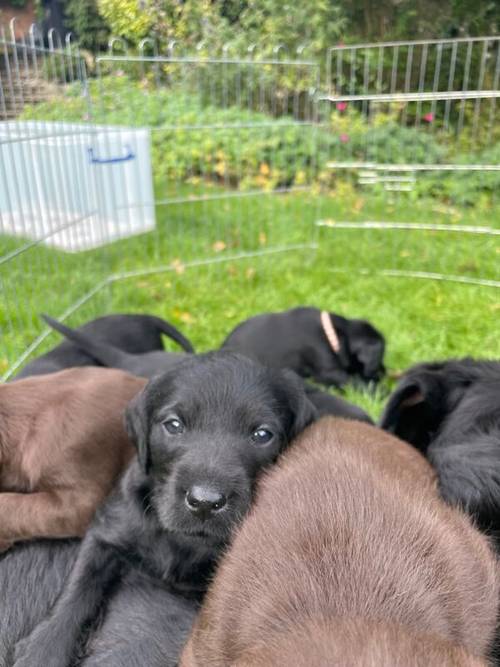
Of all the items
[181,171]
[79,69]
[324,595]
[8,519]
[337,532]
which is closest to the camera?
[324,595]

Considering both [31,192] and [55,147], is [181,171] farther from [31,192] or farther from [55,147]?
[31,192]

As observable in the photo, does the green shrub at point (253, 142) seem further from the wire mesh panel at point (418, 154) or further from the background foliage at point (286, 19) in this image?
the background foliage at point (286, 19)

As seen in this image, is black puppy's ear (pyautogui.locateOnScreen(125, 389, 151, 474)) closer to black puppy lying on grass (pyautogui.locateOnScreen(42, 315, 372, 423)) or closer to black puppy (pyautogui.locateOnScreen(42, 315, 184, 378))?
black puppy lying on grass (pyautogui.locateOnScreen(42, 315, 372, 423))

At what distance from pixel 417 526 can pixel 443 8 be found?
A: 5.34 m

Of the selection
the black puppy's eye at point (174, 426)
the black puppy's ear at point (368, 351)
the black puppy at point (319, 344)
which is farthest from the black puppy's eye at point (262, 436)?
the black puppy's ear at point (368, 351)

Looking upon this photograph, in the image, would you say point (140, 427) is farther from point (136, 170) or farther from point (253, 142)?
point (253, 142)

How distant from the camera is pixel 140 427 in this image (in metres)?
2.08

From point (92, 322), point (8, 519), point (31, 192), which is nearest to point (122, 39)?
point (31, 192)

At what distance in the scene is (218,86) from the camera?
557 centimetres

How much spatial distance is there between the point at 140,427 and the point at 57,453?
0.34 m

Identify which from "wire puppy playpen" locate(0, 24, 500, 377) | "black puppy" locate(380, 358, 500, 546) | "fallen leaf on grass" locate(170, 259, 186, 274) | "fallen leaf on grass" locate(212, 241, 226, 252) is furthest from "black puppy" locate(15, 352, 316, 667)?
"fallen leaf on grass" locate(212, 241, 226, 252)

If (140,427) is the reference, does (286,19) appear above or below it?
above

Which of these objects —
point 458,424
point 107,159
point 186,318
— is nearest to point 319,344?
point 186,318

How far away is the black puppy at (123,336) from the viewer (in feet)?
11.5
